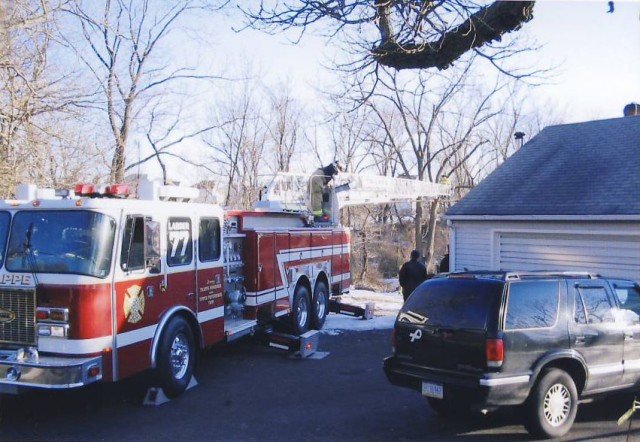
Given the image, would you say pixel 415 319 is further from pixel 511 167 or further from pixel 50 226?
pixel 511 167

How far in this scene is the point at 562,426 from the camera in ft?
20.1

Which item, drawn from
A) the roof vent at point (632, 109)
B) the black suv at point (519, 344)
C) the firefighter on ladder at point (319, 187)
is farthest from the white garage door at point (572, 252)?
the roof vent at point (632, 109)

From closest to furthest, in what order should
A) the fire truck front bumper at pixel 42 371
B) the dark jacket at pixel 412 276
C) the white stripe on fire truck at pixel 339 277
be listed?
1. the fire truck front bumper at pixel 42 371
2. the dark jacket at pixel 412 276
3. the white stripe on fire truck at pixel 339 277

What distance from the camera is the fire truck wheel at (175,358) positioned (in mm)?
7477

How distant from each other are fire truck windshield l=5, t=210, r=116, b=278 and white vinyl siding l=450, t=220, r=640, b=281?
404 inches

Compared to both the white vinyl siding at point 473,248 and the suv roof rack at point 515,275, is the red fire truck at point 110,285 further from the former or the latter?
the white vinyl siding at point 473,248

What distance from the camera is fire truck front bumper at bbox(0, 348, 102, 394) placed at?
20.1ft

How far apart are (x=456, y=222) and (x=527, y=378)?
10.2m

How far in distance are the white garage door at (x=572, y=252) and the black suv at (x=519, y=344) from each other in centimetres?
603

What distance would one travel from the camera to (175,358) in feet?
25.7

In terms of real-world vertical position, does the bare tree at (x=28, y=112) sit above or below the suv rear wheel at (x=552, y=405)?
above

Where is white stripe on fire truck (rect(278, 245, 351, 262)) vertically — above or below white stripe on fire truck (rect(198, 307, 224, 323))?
above

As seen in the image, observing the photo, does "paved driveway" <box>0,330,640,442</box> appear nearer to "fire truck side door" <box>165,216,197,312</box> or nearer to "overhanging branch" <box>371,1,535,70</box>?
"fire truck side door" <box>165,216,197,312</box>

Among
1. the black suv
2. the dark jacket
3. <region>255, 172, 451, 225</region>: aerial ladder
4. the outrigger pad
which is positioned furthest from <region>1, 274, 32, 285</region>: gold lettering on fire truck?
the dark jacket
